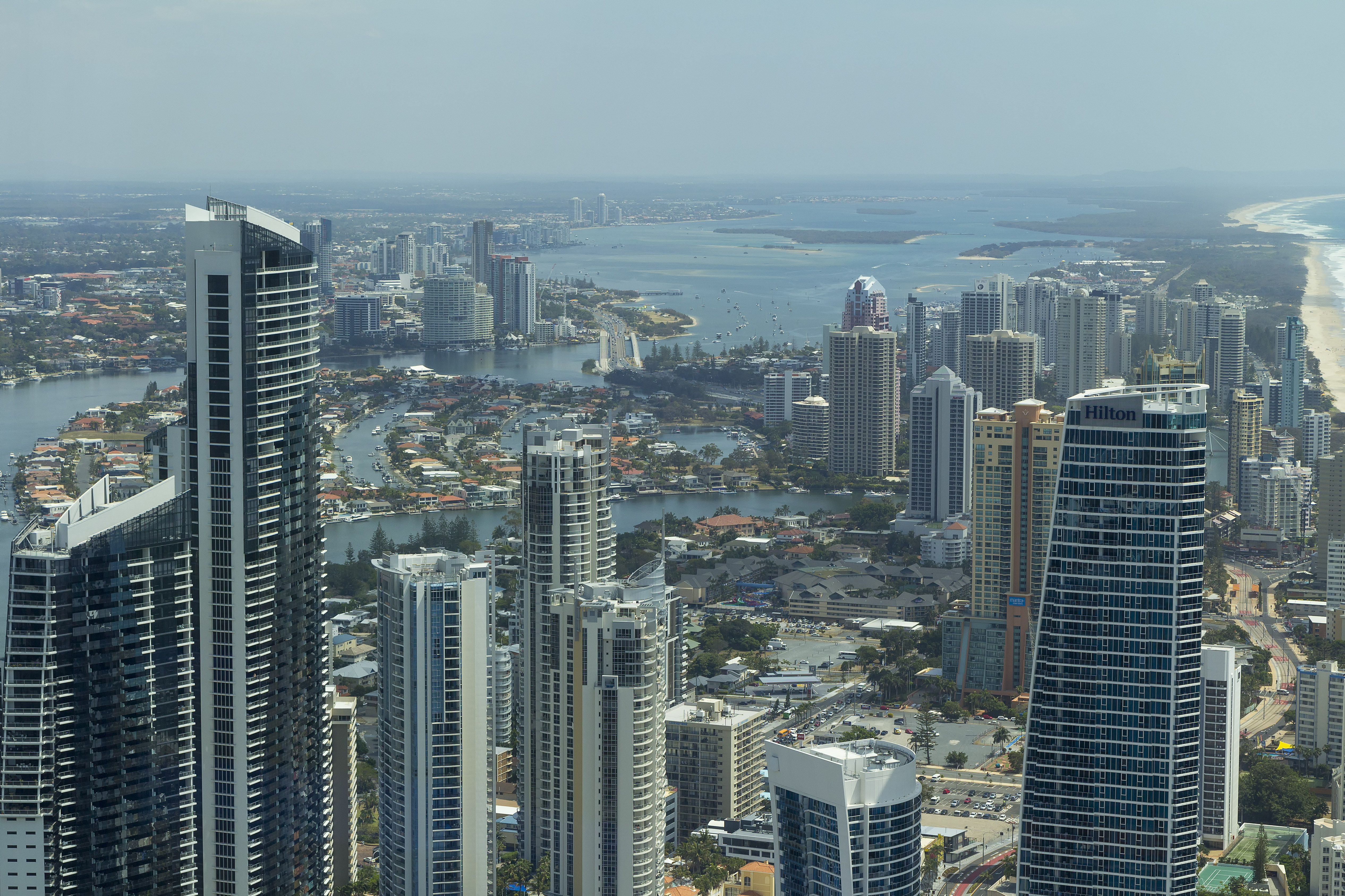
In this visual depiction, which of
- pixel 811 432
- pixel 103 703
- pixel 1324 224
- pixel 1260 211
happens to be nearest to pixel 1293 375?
pixel 811 432

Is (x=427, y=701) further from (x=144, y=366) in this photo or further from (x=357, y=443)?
(x=357, y=443)

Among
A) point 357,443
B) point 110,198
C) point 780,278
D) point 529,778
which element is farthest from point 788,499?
point 780,278

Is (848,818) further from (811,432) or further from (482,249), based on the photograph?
(482,249)

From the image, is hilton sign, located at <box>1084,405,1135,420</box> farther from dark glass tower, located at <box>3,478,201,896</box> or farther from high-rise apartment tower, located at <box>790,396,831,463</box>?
high-rise apartment tower, located at <box>790,396,831,463</box>

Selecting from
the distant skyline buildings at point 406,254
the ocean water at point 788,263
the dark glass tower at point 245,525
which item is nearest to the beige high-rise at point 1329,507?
the dark glass tower at point 245,525

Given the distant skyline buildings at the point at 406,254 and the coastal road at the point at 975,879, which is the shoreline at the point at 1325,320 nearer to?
the distant skyline buildings at the point at 406,254

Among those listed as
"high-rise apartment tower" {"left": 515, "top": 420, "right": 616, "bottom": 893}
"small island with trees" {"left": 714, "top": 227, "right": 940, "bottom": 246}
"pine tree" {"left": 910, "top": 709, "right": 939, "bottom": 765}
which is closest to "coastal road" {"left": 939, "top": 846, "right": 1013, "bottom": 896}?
"pine tree" {"left": 910, "top": 709, "right": 939, "bottom": 765}
